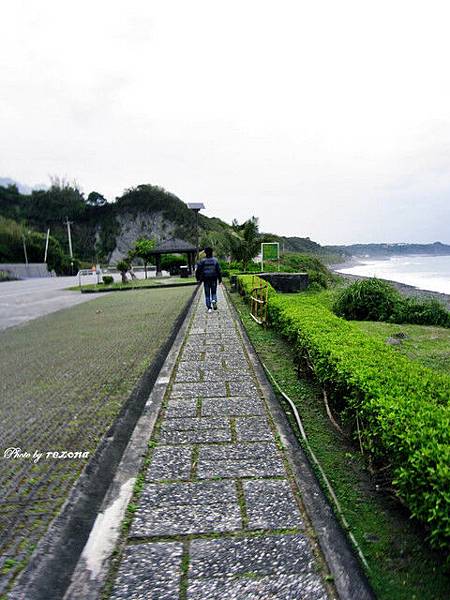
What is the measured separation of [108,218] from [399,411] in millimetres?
93463

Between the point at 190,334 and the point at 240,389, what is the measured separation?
2.92 metres

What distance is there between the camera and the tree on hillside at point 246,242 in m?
23.9

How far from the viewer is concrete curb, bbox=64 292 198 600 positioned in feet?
5.58

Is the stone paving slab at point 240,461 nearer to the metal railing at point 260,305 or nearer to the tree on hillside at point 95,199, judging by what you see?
the metal railing at point 260,305

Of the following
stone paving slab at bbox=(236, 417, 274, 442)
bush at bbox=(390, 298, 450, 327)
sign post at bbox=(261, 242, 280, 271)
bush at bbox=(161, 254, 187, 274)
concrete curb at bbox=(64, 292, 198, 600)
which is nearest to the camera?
concrete curb at bbox=(64, 292, 198, 600)

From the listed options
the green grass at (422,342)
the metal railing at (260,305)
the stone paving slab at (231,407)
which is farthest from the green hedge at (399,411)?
the metal railing at (260,305)

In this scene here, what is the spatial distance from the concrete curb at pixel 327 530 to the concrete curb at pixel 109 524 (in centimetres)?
96

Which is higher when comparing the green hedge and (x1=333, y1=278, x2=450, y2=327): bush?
the green hedge

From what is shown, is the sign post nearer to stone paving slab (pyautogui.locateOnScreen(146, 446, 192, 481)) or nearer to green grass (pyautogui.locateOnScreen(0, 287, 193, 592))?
green grass (pyautogui.locateOnScreen(0, 287, 193, 592))

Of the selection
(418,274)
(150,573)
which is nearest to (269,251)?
(150,573)

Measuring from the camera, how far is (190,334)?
22.4 ft

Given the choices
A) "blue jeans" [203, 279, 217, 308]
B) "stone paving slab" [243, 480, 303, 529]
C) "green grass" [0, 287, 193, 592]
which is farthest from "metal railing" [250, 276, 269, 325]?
"stone paving slab" [243, 480, 303, 529]

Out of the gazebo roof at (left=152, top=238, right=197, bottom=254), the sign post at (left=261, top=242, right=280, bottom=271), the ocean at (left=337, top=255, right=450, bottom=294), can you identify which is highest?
the gazebo roof at (left=152, top=238, right=197, bottom=254)

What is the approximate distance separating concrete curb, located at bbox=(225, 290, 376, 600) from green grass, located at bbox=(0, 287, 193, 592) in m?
1.35
